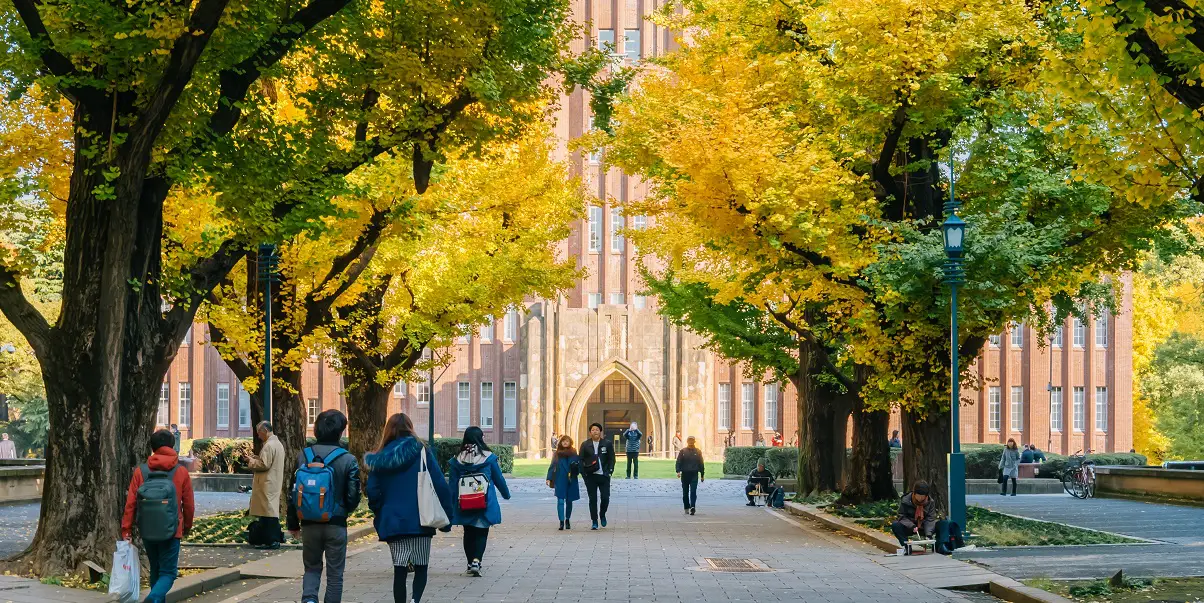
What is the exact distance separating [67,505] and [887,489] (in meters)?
16.1

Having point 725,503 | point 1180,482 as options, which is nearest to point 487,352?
point 725,503

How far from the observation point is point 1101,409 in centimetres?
6462

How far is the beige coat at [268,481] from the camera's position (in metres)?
17.4

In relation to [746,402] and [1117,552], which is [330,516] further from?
[746,402]

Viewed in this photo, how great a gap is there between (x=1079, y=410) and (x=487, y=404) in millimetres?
26868

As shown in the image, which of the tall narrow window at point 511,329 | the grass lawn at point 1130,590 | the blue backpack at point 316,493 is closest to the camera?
the blue backpack at point 316,493

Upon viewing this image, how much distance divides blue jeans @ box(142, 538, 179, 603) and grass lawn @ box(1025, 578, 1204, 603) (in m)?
7.43

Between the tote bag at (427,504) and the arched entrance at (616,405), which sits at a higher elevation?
the tote bag at (427,504)

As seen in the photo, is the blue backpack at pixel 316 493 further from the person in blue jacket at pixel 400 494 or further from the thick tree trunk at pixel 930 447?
the thick tree trunk at pixel 930 447

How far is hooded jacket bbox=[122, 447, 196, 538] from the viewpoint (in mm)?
10242

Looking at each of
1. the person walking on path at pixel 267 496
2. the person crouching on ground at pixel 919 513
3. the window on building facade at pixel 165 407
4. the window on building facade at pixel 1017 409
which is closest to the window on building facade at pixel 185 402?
the window on building facade at pixel 165 407

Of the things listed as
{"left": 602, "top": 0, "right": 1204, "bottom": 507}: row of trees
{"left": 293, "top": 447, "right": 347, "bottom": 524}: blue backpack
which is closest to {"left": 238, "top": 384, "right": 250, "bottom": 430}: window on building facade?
{"left": 602, "top": 0, "right": 1204, "bottom": 507}: row of trees

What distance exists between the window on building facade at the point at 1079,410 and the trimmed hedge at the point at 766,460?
23.9 m

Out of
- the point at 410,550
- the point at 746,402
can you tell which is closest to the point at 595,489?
the point at 410,550
